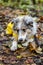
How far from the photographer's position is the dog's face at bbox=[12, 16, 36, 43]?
231 inches

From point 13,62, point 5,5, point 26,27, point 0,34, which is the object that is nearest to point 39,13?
point 5,5

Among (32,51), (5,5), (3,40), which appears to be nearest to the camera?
(32,51)

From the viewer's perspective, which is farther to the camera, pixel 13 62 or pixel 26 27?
pixel 26 27

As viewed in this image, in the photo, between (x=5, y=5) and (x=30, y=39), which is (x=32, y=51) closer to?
(x=30, y=39)

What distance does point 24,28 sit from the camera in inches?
233

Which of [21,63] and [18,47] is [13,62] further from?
[18,47]

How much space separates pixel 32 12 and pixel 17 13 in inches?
24.8

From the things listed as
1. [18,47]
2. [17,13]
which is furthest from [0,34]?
[17,13]

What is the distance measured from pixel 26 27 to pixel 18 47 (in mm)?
557

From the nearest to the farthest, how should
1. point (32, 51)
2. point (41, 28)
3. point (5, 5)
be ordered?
point (32, 51)
point (41, 28)
point (5, 5)

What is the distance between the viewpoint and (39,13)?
9.18 metres

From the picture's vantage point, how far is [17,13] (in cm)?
915

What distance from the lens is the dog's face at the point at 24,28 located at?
586 cm

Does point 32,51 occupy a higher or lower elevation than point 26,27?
lower
